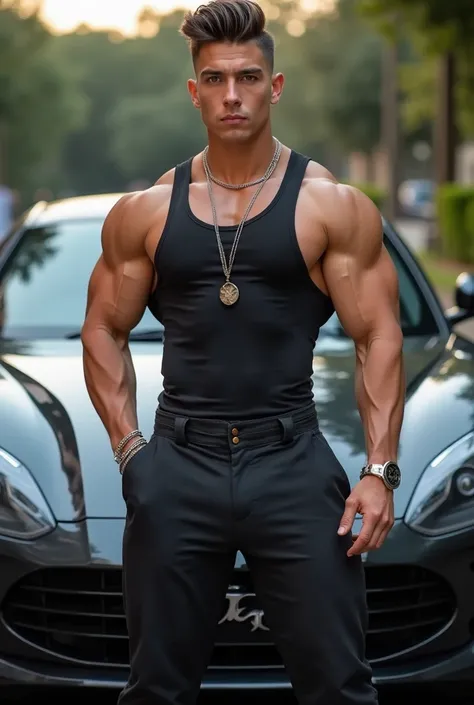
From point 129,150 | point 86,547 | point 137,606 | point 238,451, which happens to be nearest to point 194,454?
point 238,451

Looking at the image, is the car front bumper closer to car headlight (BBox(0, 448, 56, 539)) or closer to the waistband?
car headlight (BBox(0, 448, 56, 539))

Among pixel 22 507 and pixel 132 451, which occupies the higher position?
pixel 132 451

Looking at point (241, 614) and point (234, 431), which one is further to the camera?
point (241, 614)

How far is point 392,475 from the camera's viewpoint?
2.88 meters

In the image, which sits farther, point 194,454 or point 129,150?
point 129,150

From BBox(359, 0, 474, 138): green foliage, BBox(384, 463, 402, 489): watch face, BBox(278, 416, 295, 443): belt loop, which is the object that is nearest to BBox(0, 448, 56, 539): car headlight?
BBox(278, 416, 295, 443): belt loop

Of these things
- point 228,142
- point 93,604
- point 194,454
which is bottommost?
point 93,604

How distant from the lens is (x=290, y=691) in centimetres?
369

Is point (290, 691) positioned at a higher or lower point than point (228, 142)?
lower

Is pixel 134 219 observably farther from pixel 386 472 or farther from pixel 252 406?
pixel 386 472

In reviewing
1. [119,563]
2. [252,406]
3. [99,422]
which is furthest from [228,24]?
[99,422]

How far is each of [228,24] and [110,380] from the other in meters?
0.79

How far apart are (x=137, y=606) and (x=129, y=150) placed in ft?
404

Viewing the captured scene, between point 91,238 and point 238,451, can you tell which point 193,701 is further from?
point 91,238
